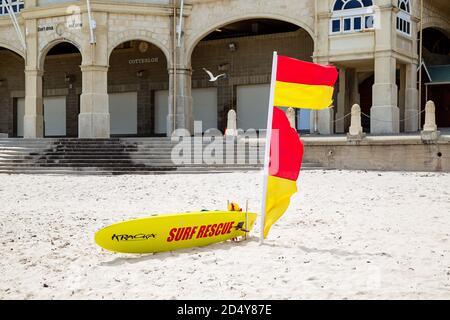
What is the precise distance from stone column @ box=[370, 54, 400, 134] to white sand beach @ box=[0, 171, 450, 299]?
24.8 ft

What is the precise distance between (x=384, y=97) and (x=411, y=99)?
7.24 ft

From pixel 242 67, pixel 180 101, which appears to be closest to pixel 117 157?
pixel 180 101

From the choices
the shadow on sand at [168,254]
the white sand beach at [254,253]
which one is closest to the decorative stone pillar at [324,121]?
the white sand beach at [254,253]

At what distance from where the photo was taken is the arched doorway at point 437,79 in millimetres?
26438

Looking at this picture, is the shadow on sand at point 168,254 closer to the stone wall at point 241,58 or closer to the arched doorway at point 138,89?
the stone wall at point 241,58

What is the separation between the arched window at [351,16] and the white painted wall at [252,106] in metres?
6.60

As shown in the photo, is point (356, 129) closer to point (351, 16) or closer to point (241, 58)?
point (351, 16)

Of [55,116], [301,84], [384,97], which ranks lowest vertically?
[301,84]

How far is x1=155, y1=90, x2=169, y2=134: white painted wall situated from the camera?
99.7 feet

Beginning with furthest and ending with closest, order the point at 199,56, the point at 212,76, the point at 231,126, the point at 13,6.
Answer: the point at 199,56 < the point at 212,76 < the point at 13,6 < the point at 231,126

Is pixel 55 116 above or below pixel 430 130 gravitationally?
above

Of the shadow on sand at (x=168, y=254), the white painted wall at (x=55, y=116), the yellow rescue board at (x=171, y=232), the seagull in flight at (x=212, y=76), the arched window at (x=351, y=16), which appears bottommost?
the shadow on sand at (x=168, y=254)

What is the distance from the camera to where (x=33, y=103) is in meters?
25.8
